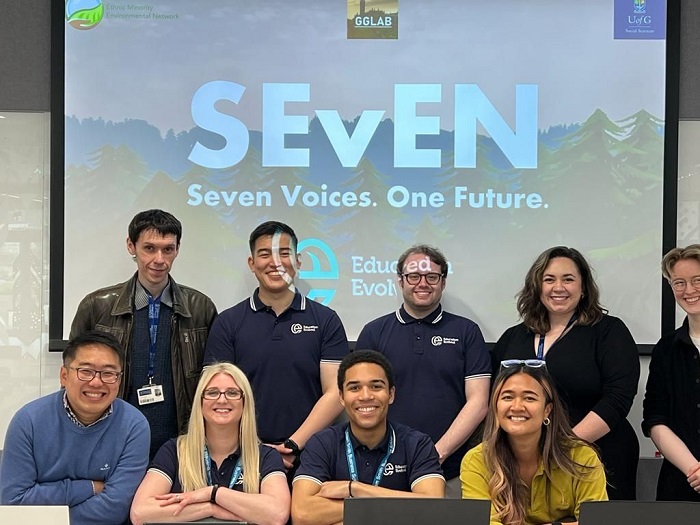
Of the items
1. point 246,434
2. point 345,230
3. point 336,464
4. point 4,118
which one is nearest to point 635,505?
point 336,464

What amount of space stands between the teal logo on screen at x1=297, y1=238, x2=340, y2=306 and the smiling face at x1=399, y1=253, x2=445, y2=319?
0.56 metres

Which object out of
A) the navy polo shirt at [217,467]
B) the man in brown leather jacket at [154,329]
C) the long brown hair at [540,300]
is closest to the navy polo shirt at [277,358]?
the man in brown leather jacket at [154,329]

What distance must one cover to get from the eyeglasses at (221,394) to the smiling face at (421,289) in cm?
94

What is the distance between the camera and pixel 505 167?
4195 mm

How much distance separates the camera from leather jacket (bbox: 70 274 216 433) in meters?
3.61

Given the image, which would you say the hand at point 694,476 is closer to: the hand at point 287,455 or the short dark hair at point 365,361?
the short dark hair at point 365,361

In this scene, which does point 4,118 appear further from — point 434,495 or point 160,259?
point 434,495

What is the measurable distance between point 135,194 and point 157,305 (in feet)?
2.52

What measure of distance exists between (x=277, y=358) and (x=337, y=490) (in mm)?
844

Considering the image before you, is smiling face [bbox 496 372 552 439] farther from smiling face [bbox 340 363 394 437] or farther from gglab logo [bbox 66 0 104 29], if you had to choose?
gglab logo [bbox 66 0 104 29]

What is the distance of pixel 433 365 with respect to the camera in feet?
12.0

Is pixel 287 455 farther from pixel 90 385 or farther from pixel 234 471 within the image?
pixel 90 385

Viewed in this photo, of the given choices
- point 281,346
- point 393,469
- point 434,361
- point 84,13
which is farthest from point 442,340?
point 84,13

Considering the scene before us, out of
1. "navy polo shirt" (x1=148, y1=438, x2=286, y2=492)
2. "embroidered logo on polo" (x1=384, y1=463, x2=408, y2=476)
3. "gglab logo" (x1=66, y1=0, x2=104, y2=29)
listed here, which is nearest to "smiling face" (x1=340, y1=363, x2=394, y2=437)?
"embroidered logo on polo" (x1=384, y1=463, x2=408, y2=476)
